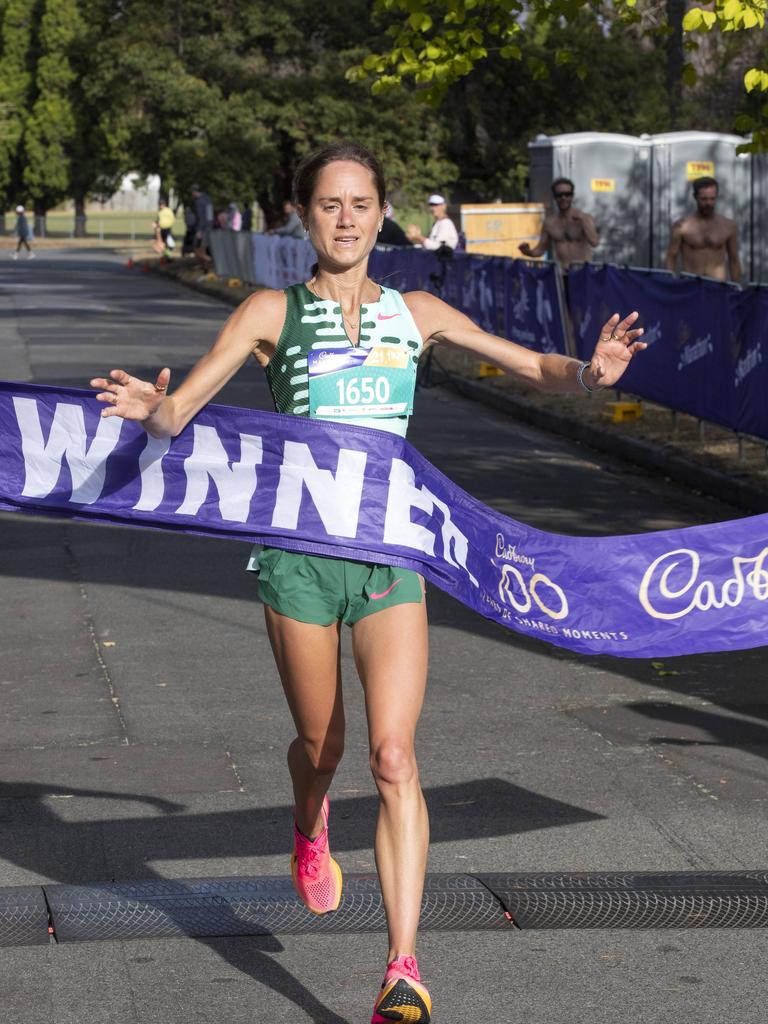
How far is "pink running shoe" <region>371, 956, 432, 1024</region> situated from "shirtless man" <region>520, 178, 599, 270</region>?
17.6 meters

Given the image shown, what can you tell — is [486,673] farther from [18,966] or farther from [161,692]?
[18,966]

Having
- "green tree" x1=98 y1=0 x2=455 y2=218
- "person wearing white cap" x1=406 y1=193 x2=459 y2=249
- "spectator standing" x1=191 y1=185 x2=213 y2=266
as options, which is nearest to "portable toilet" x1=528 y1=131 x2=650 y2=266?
"person wearing white cap" x1=406 y1=193 x2=459 y2=249

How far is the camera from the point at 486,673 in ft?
26.9

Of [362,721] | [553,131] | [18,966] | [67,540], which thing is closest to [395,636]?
[18,966]

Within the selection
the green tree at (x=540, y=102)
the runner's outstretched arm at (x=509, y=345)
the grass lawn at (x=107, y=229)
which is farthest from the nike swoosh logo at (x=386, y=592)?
the grass lawn at (x=107, y=229)

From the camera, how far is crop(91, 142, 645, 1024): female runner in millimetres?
4309

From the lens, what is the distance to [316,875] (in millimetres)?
4652

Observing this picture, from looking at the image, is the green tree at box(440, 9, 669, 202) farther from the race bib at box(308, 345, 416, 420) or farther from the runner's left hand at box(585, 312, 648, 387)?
the race bib at box(308, 345, 416, 420)

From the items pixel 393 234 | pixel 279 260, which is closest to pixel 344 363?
pixel 393 234

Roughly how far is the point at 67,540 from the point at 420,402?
8.68m

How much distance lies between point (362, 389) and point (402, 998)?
4.83 ft

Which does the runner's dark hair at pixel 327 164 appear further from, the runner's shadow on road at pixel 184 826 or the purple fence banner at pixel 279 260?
the purple fence banner at pixel 279 260

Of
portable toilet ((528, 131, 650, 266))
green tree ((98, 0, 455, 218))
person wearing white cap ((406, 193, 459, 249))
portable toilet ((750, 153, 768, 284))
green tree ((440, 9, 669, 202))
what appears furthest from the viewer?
green tree ((98, 0, 455, 218))

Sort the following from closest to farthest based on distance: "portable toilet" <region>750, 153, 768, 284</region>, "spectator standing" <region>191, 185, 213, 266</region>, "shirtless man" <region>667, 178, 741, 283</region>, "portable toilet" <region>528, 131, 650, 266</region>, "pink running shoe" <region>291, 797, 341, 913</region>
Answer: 1. "pink running shoe" <region>291, 797, 341, 913</region>
2. "shirtless man" <region>667, 178, 741, 283</region>
3. "portable toilet" <region>528, 131, 650, 266</region>
4. "portable toilet" <region>750, 153, 768, 284</region>
5. "spectator standing" <region>191, 185, 213, 266</region>
